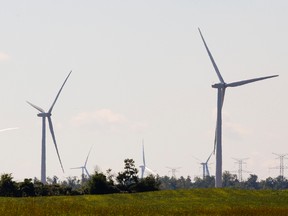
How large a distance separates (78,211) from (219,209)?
1629 cm

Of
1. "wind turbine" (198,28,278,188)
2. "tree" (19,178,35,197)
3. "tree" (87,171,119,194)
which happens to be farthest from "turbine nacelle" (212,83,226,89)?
"tree" (19,178,35,197)

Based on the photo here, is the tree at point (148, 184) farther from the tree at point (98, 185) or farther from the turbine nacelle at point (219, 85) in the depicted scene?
the turbine nacelle at point (219, 85)

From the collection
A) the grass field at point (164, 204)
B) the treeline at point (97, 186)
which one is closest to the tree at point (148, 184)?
the treeline at point (97, 186)

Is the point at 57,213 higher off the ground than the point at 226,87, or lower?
lower

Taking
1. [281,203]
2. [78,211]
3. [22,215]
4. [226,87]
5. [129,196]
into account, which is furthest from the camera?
[226,87]

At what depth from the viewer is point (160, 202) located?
9262cm

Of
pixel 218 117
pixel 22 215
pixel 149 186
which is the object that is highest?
pixel 218 117

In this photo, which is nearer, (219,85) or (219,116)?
(219,116)

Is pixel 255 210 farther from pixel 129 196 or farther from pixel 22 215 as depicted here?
pixel 129 196

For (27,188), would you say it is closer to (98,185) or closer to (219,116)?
(98,185)

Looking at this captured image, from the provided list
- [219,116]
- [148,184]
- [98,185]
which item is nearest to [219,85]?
[219,116]

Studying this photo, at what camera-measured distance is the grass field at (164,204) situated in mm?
69312

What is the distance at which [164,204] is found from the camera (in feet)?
290

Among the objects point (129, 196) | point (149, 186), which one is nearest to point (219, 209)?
point (129, 196)
